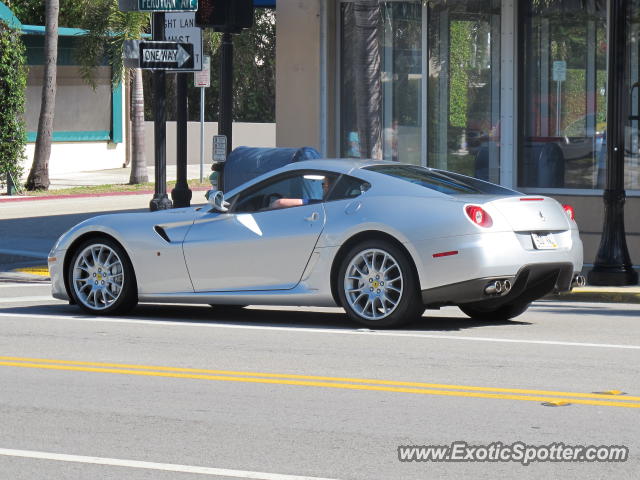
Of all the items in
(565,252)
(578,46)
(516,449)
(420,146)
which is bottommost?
A: (516,449)

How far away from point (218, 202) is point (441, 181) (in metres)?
1.92

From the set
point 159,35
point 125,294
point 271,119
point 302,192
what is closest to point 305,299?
point 302,192

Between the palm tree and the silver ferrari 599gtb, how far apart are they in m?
23.8

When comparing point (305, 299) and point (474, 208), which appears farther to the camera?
point (305, 299)

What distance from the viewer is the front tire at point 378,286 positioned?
1033cm

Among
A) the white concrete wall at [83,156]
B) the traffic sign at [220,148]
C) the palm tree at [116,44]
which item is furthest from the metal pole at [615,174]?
the white concrete wall at [83,156]

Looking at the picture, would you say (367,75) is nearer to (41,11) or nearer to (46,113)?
(46,113)

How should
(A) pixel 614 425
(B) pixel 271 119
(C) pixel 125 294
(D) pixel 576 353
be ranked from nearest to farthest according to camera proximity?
1. (A) pixel 614 425
2. (D) pixel 576 353
3. (C) pixel 125 294
4. (B) pixel 271 119

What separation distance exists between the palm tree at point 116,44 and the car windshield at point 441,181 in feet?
80.1

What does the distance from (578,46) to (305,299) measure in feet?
24.8

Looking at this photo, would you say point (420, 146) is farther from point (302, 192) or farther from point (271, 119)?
point (271, 119)

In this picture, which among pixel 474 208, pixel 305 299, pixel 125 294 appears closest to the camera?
pixel 474 208

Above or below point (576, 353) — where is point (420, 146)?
above

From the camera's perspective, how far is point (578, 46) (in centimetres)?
1686
